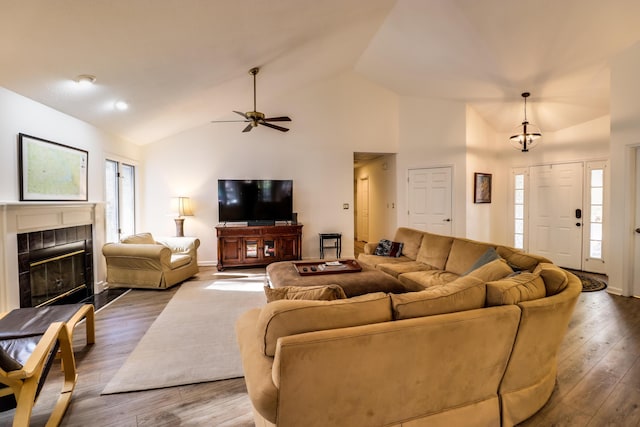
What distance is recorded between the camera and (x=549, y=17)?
10.7ft

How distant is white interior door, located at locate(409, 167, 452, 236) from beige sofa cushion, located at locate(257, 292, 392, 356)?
→ 520 centimetres

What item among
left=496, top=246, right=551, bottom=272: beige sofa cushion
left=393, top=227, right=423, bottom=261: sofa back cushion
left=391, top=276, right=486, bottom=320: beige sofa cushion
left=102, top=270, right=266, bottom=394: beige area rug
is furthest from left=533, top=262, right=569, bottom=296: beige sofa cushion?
left=393, top=227, right=423, bottom=261: sofa back cushion

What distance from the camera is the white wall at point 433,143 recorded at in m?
5.89

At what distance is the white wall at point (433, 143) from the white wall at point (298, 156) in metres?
0.35

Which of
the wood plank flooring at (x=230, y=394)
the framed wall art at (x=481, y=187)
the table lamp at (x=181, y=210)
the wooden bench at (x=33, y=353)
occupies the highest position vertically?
the framed wall art at (x=481, y=187)

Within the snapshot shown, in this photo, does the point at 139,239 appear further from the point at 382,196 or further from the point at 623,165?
the point at 623,165

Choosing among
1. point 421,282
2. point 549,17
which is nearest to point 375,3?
point 549,17

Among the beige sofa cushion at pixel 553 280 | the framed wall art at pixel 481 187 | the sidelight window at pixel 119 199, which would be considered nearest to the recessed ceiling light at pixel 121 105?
the sidelight window at pixel 119 199

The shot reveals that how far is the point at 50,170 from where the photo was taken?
3428mm

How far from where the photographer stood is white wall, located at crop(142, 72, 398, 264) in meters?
5.97

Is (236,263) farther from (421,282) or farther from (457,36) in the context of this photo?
(457,36)

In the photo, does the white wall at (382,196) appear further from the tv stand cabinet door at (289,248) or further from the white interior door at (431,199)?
the tv stand cabinet door at (289,248)

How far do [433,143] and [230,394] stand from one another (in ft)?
18.9

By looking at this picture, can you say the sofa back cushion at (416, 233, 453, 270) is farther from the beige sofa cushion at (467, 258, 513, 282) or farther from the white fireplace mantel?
the white fireplace mantel
